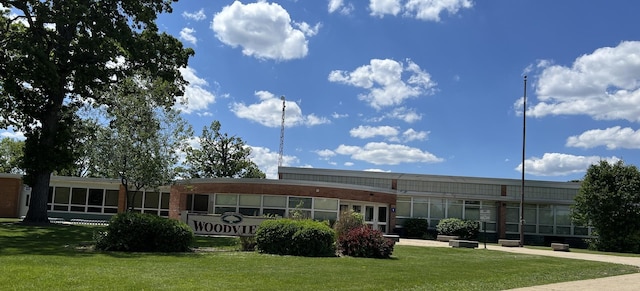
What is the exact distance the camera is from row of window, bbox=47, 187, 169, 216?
3591 cm

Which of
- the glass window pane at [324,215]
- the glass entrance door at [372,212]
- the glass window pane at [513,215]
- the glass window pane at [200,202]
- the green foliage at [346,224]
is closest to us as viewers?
the green foliage at [346,224]

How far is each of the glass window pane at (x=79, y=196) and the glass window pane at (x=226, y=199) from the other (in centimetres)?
1181

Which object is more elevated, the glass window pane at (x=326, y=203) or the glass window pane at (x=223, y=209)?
the glass window pane at (x=326, y=203)

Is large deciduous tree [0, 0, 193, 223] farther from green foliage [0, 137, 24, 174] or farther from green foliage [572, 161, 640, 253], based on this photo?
green foliage [0, 137, 24, 174]

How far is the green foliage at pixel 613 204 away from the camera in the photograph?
91.8 feet

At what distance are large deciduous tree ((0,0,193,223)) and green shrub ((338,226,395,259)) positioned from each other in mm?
10725

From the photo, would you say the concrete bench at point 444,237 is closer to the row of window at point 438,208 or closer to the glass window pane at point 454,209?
the row of window at point 438,208

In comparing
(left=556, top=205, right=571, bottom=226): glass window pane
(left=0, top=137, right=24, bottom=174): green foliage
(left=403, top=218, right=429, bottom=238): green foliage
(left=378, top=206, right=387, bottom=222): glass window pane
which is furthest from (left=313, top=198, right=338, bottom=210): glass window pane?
(left=0, top=137, right=24, bottom=174): green foliage

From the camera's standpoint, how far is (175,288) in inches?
332

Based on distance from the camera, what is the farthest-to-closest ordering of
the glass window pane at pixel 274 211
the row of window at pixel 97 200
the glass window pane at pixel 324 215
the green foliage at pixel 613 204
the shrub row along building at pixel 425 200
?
the row of window at pixel 97 200
the shrub row along building at pixel 425 200
the glass window pane at pixel 324 215
the glass window pane at pixel 274 211
the green foliage at pixel 613 204

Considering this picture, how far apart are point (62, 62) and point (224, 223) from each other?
11566 mm

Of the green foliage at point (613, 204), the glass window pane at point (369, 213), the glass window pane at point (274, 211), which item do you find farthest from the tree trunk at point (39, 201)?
the green foliage at point (613, 204)

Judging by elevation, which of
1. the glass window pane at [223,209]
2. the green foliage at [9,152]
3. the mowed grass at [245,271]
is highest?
the green foliage at [9,152]

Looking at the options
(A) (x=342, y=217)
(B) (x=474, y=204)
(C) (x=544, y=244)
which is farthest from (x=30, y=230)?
(C) (x=544, y=244)
